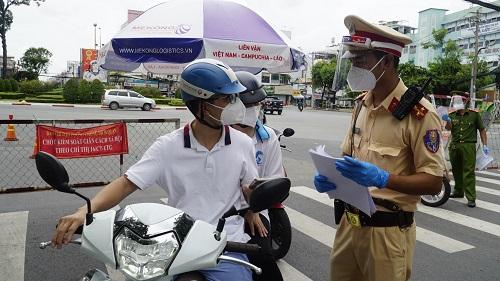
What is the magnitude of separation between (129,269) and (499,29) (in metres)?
82.0

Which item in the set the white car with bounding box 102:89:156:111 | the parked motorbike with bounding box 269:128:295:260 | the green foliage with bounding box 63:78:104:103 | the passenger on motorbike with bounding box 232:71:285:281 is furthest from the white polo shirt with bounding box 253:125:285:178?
the green foliage with bounding box 63:78:104:103

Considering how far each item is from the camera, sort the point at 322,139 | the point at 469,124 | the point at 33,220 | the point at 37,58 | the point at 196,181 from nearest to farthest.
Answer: the point at 196,181
the point at 33,220
the point at 469,124
the point at 322,139
the point at 37,58

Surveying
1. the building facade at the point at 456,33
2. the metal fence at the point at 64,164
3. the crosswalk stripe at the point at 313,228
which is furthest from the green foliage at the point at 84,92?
the building facade at the point at 456,33

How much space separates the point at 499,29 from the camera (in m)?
70.1

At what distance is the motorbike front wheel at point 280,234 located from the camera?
453 cm

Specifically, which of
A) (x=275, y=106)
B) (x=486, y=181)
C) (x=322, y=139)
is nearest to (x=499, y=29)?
(x=275, y=106)

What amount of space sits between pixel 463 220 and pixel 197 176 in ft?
18.5

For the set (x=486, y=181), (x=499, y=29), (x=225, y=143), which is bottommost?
(x=486, y=181)

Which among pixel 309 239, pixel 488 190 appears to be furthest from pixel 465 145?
pixel 309 239

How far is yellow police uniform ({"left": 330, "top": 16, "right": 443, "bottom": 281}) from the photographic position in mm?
2178

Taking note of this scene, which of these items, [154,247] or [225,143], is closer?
[154,247]

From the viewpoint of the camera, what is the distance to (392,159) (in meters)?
2.29

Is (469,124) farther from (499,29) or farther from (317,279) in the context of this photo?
(499,29)

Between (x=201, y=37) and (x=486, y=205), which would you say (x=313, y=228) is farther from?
(x=486, y=205)
